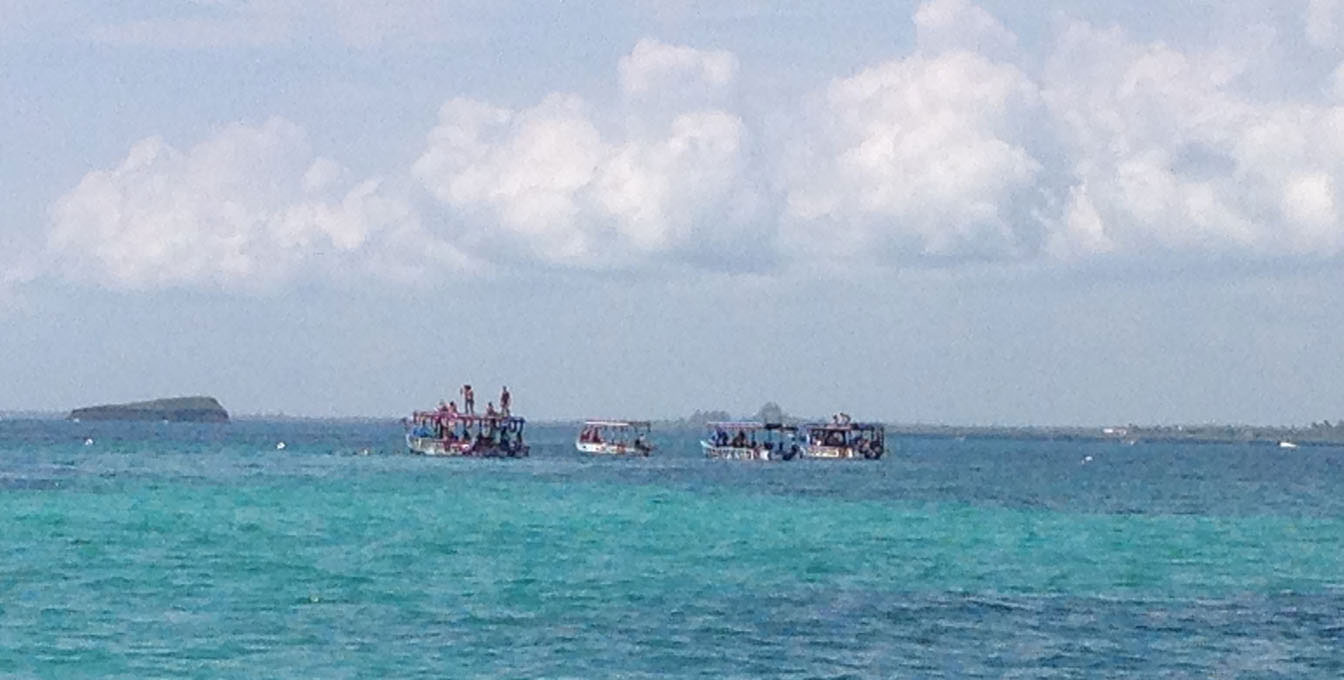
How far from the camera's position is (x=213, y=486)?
87562 mm

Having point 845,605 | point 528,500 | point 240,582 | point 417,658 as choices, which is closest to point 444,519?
point 528,500

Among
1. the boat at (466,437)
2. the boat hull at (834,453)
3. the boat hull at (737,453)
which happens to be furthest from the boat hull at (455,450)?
the boat hull at (834,453)

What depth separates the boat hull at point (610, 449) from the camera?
154 m

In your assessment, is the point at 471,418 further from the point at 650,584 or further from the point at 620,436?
the point at 650,584

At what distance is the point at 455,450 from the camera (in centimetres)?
13962

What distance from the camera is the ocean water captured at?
33.0 m

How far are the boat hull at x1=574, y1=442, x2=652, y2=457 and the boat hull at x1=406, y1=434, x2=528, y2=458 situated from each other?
394 inches

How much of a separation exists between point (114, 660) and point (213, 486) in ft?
186

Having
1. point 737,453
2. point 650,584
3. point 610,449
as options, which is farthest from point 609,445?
point 650,584

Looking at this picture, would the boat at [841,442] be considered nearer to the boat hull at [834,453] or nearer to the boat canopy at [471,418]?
the boat hull at [834,453]

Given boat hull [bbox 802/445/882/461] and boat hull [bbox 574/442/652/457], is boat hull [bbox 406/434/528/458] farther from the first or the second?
boat hull [bbox 802/445/882/461]

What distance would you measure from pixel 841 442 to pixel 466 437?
113 feet

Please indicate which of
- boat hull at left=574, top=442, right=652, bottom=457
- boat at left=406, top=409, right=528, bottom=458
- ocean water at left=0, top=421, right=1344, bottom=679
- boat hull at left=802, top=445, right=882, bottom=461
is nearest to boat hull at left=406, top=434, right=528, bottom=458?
boat at left=406, top=409, right=528, bottom=458

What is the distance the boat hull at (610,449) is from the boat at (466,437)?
10.0m
